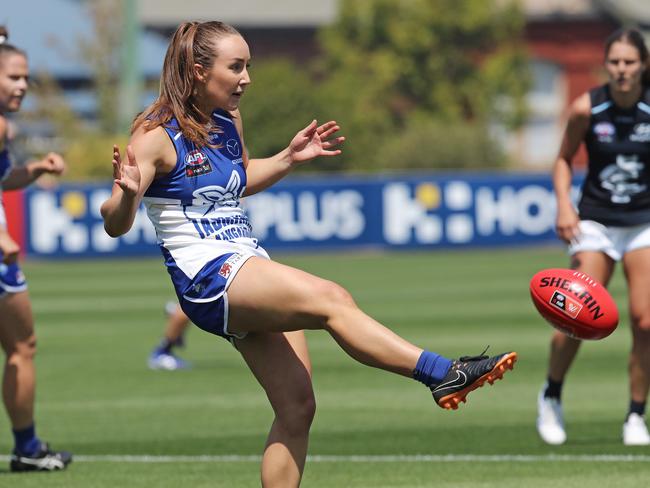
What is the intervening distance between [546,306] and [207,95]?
70.7 inches

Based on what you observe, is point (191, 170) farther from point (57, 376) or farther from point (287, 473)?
point (57, 376)

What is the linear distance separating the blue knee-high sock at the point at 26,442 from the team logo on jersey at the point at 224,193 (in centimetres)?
289

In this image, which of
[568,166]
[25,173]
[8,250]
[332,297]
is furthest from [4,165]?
[332,297]

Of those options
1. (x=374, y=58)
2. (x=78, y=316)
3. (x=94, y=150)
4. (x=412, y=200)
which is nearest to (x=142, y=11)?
(x=374, y=58)

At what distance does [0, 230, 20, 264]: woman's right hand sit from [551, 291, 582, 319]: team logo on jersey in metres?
2.78

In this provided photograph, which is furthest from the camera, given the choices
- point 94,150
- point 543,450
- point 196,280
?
point 94,150

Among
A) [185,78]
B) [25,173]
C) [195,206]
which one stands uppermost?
[185,78]

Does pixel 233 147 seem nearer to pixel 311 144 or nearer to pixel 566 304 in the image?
pixel 311 144

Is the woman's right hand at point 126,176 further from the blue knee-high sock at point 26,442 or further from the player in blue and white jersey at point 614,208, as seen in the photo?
the player in blue and white jersey at point 614,208

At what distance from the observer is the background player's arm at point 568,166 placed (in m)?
9.11

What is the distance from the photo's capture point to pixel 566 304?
21.8 ft

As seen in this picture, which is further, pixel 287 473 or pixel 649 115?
pixel 649 115

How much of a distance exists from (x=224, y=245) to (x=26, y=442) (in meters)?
3.04

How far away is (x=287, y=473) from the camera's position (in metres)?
6.43
